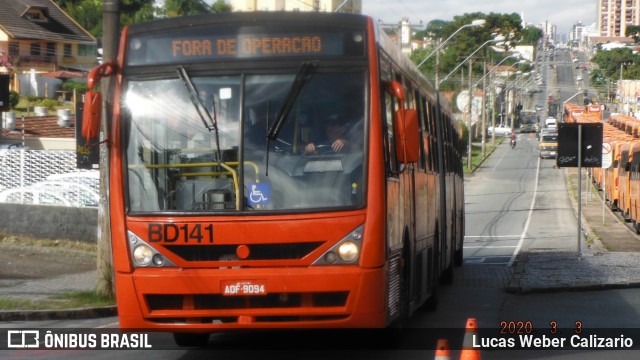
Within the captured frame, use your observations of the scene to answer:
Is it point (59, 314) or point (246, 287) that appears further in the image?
point (59, 314)

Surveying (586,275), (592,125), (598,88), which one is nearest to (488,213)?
(592,125)

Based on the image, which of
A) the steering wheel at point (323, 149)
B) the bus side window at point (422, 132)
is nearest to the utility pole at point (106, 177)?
the bus side window at point (422, 132)

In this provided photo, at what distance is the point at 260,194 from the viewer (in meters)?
9.37

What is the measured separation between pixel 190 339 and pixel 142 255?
1.97 m

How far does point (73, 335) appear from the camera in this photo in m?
12.8

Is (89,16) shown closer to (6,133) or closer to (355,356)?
(6,133)

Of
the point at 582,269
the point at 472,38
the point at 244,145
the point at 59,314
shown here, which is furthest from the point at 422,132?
the point at 472,38

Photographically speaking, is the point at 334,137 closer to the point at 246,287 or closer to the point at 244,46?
the point at 244,46

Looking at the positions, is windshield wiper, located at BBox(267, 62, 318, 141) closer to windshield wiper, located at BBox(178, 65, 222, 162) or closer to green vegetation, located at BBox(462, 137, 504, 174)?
windshield wiper, located at BBox(178, 65, 222, 162)

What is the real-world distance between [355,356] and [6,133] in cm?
4173

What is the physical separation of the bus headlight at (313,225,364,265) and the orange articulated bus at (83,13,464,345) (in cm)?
1

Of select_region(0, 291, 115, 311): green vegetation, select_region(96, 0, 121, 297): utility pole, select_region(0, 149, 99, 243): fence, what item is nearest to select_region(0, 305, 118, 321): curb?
select_region(0, 291, 115, 311): green vegetation

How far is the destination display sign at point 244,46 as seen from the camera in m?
9.70

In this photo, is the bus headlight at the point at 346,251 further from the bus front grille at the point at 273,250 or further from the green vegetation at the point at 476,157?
the green vegetation at the point at 476,157
